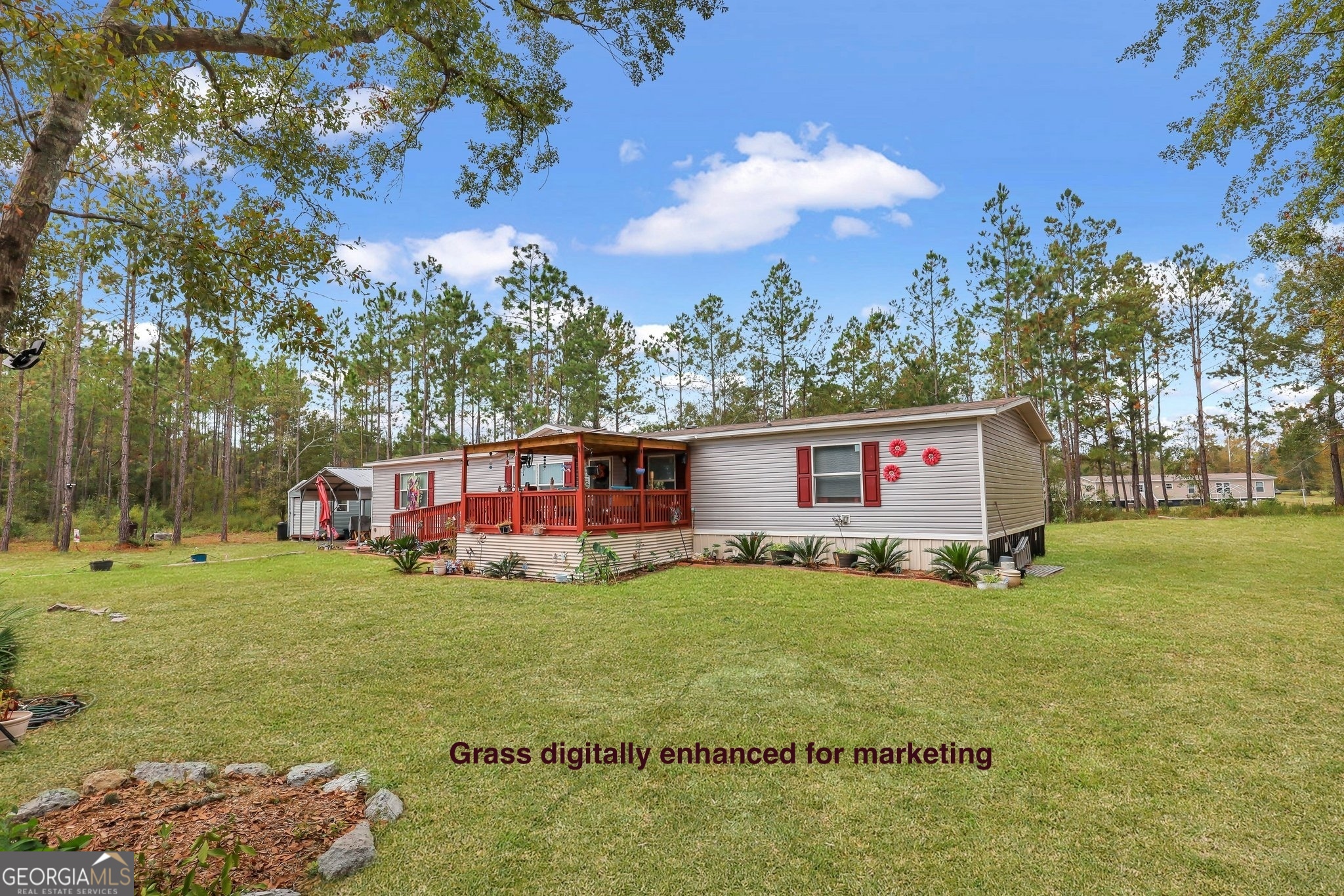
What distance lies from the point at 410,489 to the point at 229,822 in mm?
19830

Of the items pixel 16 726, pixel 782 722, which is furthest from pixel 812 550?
pixel 16 726

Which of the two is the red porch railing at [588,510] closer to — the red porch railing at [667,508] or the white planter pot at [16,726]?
the red porch railing at [667,508]

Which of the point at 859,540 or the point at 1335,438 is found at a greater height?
the point at 1335,438

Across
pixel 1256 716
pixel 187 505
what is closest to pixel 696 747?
pixel 1256 716

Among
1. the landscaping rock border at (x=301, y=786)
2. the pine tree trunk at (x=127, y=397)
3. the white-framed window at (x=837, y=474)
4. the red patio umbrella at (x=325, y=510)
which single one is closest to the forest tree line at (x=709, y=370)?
the pine tree trunk at (x=127, y=397)

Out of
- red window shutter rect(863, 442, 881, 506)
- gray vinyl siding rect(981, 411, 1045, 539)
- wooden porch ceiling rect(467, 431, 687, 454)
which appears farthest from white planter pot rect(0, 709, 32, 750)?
gray vinyl siding rect(981, 411, 1045, 539)

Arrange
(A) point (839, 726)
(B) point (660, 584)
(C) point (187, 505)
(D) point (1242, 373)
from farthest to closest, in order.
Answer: (C) point (187, 505), (D) point (1242, 373), (B) point (660, 584), (A) point (839, 726)

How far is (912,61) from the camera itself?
9516 mm

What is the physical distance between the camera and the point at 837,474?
40.0ft

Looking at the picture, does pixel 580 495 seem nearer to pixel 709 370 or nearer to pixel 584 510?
pixel 584 510

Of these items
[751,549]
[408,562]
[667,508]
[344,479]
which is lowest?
[408,562]

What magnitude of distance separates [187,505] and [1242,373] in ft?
194

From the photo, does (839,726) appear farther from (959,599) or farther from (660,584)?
(660,584)

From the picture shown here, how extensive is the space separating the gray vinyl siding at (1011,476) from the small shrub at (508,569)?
9.34 metres
